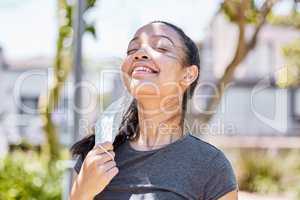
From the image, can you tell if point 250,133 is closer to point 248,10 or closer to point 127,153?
point 248,10

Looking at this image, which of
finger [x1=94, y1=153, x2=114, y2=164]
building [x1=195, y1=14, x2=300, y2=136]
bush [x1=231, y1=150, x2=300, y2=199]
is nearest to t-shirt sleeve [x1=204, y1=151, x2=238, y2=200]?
finger [x1=94, y1=153, x2=114, y2=164]

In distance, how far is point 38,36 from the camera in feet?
30.2

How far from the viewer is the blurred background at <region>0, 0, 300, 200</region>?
159 inches

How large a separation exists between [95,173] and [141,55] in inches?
11.8

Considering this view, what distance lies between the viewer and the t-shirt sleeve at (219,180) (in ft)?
4.34

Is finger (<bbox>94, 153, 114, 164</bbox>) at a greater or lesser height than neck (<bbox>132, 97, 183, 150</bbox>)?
lesser

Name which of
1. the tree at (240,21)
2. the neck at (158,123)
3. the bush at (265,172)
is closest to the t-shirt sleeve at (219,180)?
the neck at (158,123)

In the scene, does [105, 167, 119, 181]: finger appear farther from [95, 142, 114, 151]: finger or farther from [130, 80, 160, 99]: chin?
[130, 80, 160, 99]: chin

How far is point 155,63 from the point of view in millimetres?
1396

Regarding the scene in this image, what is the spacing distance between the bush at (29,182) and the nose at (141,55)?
13.3 feet

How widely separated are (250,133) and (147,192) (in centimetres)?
1515

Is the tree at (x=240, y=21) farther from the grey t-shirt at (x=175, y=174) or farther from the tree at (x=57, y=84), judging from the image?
the grey t-shirt at (x=175, y=174)

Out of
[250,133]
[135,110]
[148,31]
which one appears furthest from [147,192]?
[250,133]

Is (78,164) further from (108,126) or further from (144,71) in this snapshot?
(144,71)
